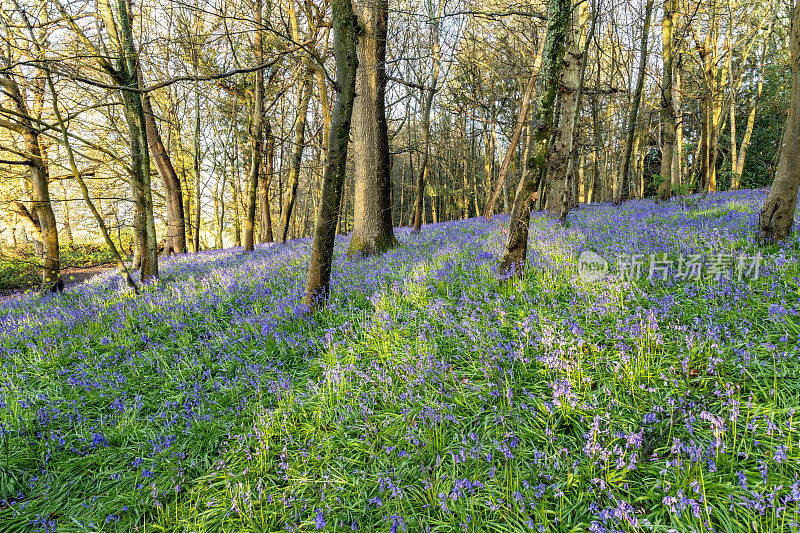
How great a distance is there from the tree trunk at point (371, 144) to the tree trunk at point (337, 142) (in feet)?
10.2

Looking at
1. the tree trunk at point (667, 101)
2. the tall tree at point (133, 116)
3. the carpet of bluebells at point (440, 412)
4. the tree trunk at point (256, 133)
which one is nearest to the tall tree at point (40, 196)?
the tall tree at point (133, 116)

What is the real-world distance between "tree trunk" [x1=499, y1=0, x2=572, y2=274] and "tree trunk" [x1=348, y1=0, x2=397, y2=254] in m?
3.87

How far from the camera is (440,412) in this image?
2664 mm

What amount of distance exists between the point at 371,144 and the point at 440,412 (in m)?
6.75

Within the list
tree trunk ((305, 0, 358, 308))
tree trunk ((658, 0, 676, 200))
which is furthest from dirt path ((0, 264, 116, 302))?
tree trunk ((658, 0, 676, 200))

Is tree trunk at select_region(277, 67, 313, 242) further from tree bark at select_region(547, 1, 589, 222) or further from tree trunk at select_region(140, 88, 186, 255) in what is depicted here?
tree bark at select_region(547, 1, 589, 222)

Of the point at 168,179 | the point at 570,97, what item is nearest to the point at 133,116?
the point at 168,179

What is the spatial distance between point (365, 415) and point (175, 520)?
145cm

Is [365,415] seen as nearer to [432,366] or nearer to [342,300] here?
[432,366]

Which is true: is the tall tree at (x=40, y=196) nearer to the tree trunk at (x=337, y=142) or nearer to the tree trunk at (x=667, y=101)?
the tree trunk at (x=337, y=142)

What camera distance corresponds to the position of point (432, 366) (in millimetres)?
3102
